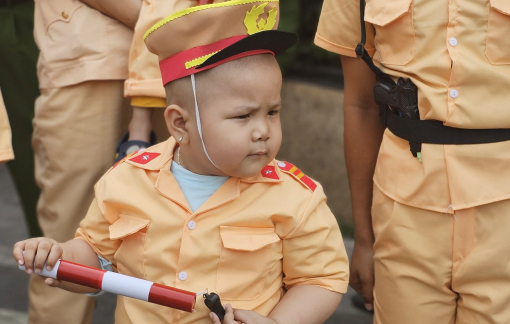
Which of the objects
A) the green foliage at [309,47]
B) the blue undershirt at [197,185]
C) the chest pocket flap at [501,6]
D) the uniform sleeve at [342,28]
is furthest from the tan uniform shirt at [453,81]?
the green foliage at [309,47]

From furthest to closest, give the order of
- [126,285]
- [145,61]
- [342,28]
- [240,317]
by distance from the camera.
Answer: [145,61] → [342,28] → [240,317] → [126,285]

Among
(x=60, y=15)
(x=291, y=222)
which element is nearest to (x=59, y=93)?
(x=60, y=15)

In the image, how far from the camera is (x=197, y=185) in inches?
75.2

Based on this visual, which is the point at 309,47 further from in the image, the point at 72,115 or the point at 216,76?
the point at 216,76

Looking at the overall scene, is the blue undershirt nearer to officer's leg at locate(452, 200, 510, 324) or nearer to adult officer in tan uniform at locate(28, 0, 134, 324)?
officer's leg at locate(452, 200, 510, 324)

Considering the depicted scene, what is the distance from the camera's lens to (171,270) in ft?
6.01

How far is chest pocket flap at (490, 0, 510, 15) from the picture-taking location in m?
1.77

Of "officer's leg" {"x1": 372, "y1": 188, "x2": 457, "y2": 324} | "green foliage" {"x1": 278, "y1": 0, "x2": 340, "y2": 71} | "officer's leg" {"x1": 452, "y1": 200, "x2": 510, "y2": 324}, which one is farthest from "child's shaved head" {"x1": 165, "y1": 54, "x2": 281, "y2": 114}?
"green foliage" {"x1": 278, "y1": 0, "x2": 340, "y2": 71}

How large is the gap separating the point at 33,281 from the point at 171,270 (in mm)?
1168

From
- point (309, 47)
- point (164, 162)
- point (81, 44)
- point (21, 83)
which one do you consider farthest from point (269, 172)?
point (309, 47)

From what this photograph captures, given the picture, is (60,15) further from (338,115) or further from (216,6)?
(338,115)

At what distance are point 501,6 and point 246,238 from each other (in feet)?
3.00

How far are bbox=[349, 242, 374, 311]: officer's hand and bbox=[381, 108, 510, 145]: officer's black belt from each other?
0.46 metres

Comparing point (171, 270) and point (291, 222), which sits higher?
point (291, 222)
